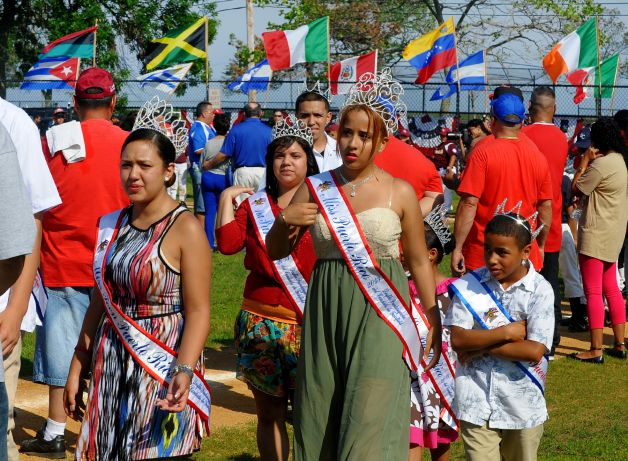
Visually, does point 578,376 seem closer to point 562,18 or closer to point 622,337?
point 622,337

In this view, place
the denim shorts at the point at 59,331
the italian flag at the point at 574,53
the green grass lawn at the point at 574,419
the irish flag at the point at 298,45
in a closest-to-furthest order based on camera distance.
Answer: the denim shorts at the point at 59,331 → the green grass lawn at the point at 574,419 → the italian flag at the point at 574,53 → the irish flag at the point at 298,45

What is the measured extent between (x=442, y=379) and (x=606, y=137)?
4.39m

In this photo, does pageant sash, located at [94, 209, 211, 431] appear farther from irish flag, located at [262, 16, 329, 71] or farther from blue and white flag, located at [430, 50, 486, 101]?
blue and white flag, located at [430, 50, 486, 101]

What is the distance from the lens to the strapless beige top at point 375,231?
Result: 4.32 metres

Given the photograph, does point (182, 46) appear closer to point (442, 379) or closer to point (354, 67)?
point (354, 67)

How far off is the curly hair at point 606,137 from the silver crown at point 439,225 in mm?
3395

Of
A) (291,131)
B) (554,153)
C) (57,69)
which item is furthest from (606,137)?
(57,69)

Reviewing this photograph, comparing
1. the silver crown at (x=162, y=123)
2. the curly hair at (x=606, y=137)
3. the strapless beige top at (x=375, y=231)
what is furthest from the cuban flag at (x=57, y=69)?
the strapless beige top at (x=375, y=231)

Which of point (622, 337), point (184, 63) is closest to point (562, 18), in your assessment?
point (184, 63)

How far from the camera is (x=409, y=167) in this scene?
6.47m

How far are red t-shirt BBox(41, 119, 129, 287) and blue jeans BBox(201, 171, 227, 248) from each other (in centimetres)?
704

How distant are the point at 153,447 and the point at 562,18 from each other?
40.1 m

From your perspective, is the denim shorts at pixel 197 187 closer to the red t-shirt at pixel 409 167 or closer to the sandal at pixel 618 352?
the sandal at pixel 618 352

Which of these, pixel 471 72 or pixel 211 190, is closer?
pixel 211 190
